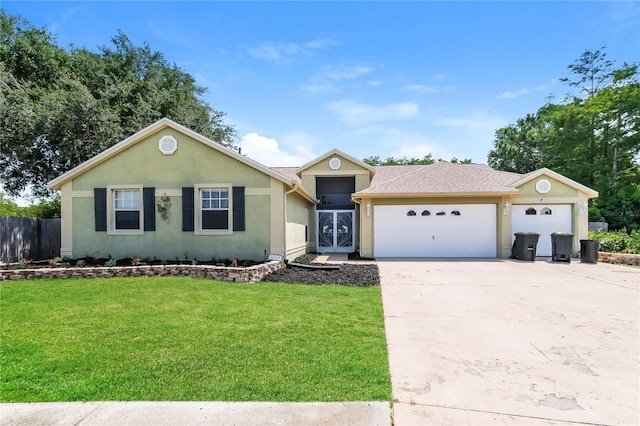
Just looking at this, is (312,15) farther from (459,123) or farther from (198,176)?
(459,123)

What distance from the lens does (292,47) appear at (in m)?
11.9

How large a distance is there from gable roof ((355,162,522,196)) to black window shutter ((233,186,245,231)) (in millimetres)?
5216

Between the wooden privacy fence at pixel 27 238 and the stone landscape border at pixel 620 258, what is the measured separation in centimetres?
2314

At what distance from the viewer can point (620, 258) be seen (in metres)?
13.1

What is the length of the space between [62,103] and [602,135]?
3585 cm

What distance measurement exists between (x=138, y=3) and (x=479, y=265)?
43.6ft

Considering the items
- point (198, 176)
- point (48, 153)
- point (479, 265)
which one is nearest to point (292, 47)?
point (198, 176)

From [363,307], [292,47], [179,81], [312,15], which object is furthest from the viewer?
[179,81]

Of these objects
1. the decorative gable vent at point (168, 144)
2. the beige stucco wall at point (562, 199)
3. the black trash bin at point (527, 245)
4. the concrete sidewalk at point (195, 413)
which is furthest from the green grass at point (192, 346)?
the beige stucco wall at point (562, 199)

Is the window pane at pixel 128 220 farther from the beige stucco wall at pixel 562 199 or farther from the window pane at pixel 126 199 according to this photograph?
the beige stucco wall at pixel 562 199

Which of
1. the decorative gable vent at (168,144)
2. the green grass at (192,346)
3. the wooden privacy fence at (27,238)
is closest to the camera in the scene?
the green grass at (192,346)

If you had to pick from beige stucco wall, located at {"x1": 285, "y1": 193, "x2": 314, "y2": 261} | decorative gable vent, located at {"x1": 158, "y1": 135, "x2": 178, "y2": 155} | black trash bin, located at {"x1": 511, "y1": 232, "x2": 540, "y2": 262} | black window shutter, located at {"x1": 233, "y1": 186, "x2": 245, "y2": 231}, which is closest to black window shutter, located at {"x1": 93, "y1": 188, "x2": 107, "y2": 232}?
decorative gable vent, located at {"x1": 158, "y1": 135, "x2": 178, "y2": 155}

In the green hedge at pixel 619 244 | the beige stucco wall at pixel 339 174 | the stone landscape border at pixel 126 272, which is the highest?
the beige stucco wall at pixel 339 174

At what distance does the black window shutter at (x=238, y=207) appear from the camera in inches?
463
